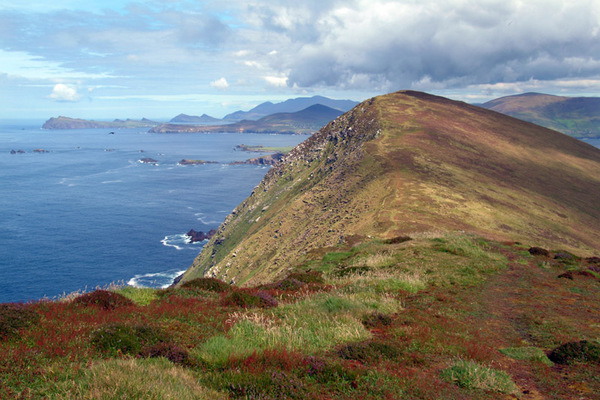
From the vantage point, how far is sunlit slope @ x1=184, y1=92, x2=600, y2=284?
5544cm

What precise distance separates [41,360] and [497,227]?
57.7 m

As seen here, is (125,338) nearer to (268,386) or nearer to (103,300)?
(268,386)

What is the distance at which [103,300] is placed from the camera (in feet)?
40.9

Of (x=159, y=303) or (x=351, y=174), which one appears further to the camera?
(x=351, y=174)

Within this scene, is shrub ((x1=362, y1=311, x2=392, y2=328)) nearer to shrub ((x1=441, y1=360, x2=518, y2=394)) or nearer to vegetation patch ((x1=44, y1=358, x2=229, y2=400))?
shrub ((x1=441, y1=360, x2=518, y2=394))

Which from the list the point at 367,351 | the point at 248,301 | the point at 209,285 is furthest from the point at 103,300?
the point at 367,351

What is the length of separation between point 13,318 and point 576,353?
14542mm

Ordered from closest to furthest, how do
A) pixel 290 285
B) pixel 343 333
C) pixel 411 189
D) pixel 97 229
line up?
pixel 343 333 → pixel 290 285 → pixel 411 189 → pixel 97 229

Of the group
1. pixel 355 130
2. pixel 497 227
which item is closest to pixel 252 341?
pixel 497 227

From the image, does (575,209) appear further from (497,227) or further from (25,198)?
(25,198)

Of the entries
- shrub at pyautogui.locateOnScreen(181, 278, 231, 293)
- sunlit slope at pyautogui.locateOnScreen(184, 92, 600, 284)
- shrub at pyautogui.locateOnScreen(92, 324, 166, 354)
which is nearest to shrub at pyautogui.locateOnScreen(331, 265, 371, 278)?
shrub at pyautogui.locateOnScreen(181, 278, 231, 293)

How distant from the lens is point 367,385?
7320 mm

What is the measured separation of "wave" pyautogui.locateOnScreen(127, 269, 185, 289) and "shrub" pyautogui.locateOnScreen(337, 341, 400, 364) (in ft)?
275

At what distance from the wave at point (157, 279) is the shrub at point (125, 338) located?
268 ft
